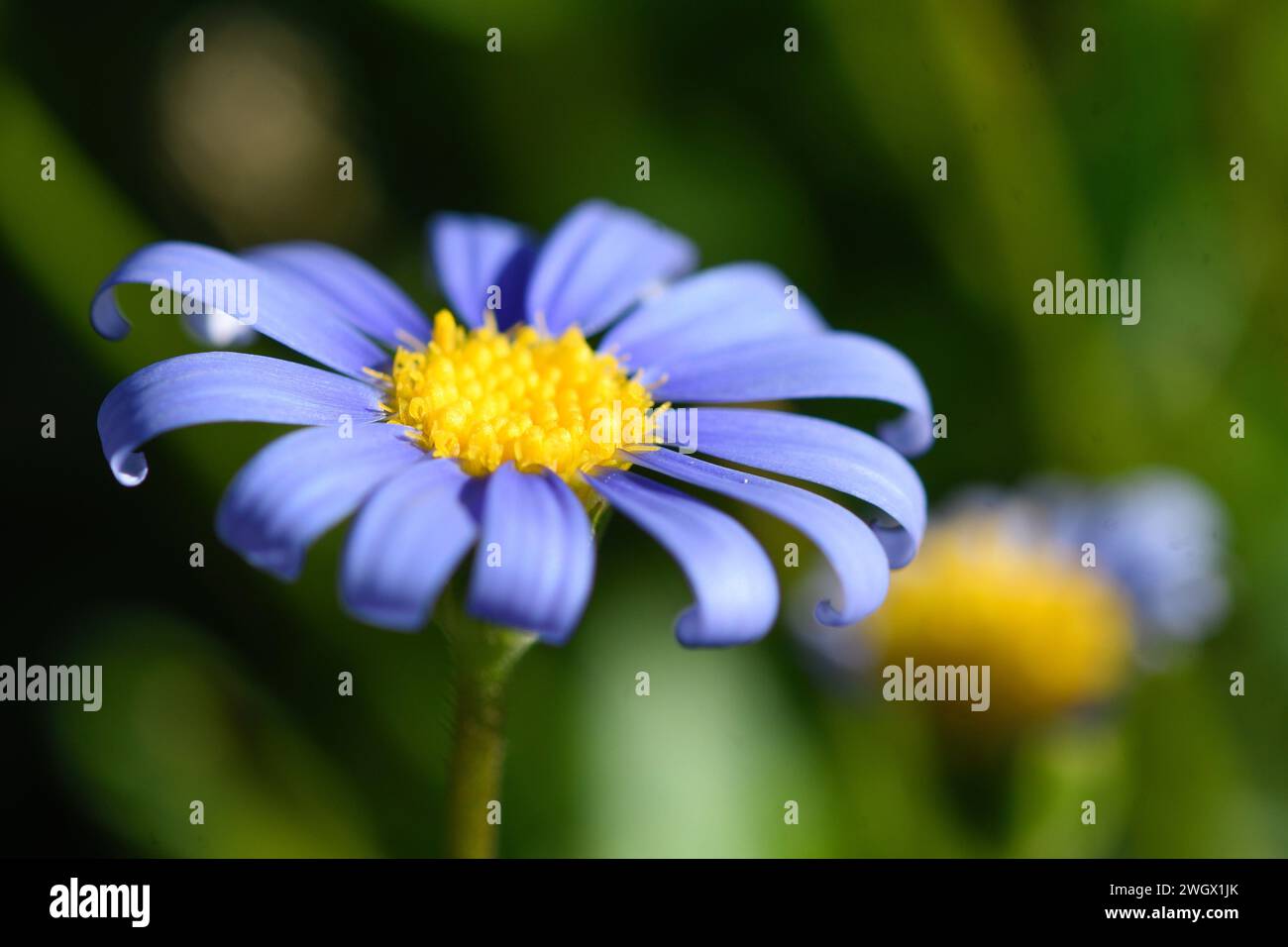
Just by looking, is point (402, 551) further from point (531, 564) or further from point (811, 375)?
point (811, 375)

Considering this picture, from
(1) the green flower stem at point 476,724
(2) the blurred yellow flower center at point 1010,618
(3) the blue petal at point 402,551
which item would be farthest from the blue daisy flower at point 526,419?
(2) the blurred yellow flower center at point 1010,618

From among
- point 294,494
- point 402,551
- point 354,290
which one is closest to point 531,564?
point 402,551

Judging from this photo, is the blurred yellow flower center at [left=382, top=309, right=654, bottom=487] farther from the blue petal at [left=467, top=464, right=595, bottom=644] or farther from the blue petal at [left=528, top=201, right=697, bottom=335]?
the blue petal at [left=467, top=464, right=595, bottom=644]

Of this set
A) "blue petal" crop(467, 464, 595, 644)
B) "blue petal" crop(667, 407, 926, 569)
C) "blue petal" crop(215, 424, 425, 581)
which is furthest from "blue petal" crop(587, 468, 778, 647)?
"blue petal" crop(215, 424, 425, 581)

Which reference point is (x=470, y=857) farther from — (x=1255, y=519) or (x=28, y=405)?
(x=1255, y=519)

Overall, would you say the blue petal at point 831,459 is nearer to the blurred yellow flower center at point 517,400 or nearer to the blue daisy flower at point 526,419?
the blue daisy flower at point 526,419

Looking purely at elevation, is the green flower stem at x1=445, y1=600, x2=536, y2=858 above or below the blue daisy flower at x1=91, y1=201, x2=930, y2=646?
below
